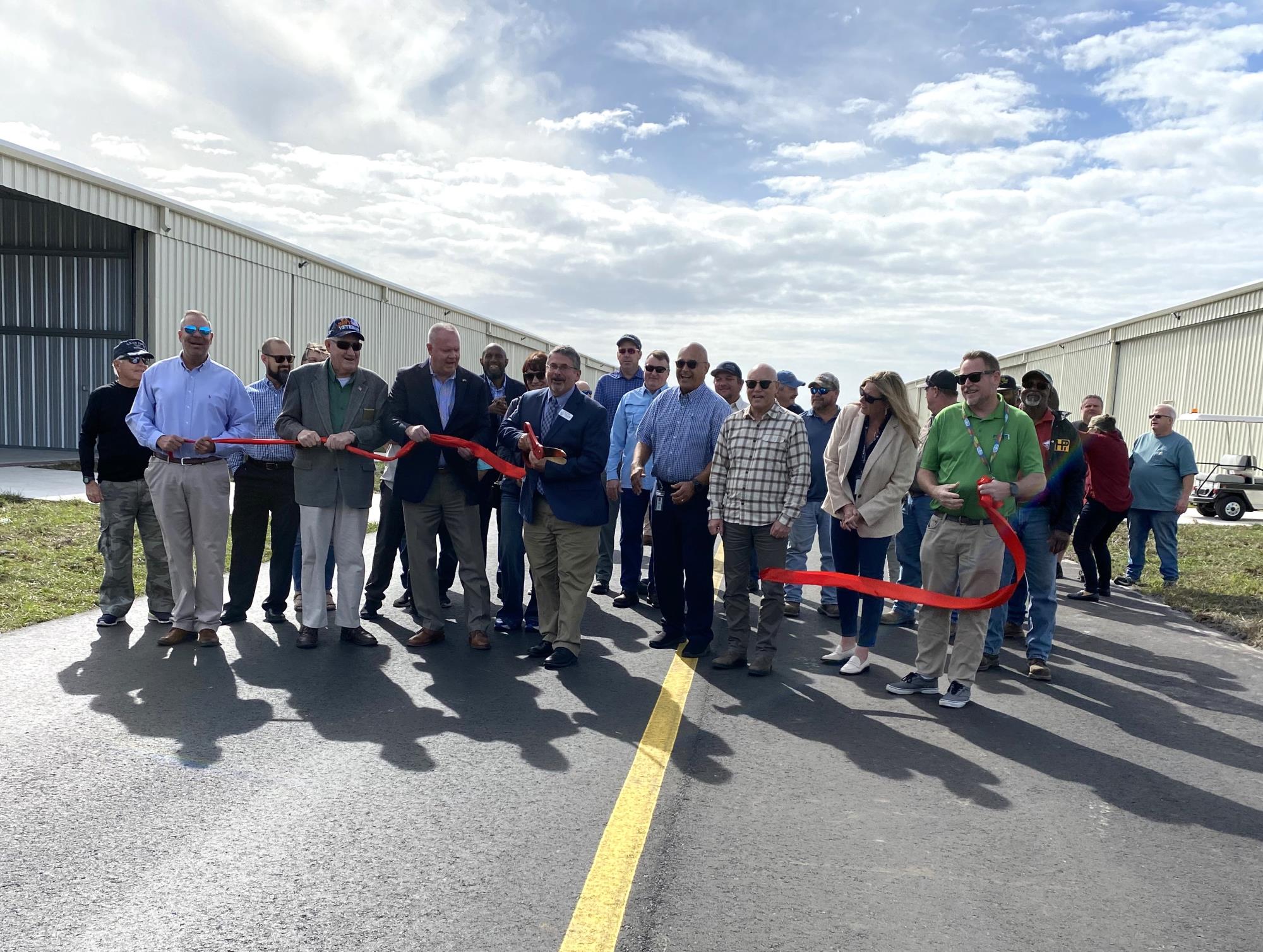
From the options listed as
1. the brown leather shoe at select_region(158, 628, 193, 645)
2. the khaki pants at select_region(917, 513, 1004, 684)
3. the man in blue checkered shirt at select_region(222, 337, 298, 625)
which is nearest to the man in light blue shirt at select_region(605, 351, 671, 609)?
the man in blue checkered shirt at select_region(222, 337, 298, 625)

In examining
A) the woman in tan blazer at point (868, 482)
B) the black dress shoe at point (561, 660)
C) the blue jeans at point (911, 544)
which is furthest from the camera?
the blue jeans at point (911, 544)

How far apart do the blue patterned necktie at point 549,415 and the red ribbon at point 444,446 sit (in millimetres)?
340

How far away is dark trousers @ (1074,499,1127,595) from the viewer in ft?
32.8

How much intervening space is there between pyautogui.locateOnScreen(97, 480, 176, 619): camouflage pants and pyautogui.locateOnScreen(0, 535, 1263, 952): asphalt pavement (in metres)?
0.70

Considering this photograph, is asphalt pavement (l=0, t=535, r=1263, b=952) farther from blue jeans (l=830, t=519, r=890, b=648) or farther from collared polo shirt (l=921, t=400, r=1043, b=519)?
collared polo shirt (l=921, t=400, r=1043, b=519)

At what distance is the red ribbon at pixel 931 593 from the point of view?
5.70 meters

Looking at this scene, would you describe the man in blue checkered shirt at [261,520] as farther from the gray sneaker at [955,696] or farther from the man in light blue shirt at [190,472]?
the gray sneaker at [955,696]

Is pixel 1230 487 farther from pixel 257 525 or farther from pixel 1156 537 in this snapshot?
pixel 257 525

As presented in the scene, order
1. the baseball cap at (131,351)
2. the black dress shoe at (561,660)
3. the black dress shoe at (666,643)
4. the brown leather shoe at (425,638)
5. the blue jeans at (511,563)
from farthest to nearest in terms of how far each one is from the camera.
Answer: the baseball cap at (131,351) → the blue jeans at (511,563) → the black dress shoe at (666,643) → the brown leather shoe at (425,638) → the black dress shoe at (561,660)

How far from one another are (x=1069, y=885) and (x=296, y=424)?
528 centimetres

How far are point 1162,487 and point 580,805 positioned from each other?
8.94m

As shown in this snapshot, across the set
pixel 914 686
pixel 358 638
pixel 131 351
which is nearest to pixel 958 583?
pixel 914 686

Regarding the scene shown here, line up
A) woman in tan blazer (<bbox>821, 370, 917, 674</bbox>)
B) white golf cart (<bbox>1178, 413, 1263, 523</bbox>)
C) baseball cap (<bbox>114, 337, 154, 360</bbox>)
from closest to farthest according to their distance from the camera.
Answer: woman in tan blazer (<bbox>821, 370, 917, 674</bbox>), baseball cap (<bbox>114, 337, 154, 360</bbox>), white golf cart (<bbox>1178, 413, 1263, 523</bbox>)

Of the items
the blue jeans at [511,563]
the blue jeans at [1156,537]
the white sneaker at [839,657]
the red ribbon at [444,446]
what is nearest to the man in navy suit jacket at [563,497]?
the red ribbon at [444,446]
